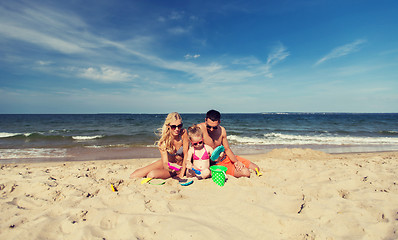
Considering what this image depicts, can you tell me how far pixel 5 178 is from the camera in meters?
4.20

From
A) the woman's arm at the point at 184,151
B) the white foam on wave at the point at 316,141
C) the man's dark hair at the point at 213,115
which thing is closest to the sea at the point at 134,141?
the white foam on wave at the point at 316,141

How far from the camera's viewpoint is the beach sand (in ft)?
8.01

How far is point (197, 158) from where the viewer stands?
4.34 meters

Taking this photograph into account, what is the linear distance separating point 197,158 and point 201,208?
1402 millimetres

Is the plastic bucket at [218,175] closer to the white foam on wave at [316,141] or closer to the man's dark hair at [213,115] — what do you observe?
the man's dark hair at [213,115]

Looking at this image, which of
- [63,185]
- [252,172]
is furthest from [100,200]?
[252,172]

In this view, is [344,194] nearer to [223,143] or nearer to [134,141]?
[223,143]

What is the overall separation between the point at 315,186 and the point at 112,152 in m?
8.30

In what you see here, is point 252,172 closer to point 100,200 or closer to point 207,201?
point 207,201

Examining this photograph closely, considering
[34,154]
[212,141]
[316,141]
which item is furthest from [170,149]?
[316,141]

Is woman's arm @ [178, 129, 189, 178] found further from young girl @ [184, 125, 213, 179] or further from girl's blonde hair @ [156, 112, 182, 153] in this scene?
girl's blonde hair @ [156, 112, 182, 153]

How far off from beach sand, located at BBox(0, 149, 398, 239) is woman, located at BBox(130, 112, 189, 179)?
0.30 metres

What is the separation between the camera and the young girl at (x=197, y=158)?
4.24 m

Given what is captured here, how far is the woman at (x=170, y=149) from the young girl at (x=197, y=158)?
0.58 feet
